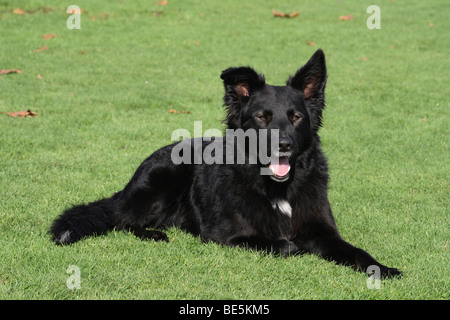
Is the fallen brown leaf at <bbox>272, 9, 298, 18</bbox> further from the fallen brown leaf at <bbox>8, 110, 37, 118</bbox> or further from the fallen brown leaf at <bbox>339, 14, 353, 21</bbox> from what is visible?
the fallen brown leaf at <bbox>8, 110, 37, 118</bbox>

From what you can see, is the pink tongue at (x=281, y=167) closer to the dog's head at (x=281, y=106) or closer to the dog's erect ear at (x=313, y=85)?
the dog's head at (x=281, y=106)

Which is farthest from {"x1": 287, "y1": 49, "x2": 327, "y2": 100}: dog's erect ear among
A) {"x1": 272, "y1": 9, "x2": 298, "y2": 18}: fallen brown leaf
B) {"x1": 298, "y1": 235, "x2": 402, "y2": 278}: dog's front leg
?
{"x1": 272, "y1": 9, "x2": 298, "y2": 18}: fallen brown leaf

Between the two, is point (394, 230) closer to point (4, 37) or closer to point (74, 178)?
point (74, 178)

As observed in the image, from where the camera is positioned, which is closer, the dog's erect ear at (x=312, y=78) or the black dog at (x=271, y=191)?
the black dog at (x=271, y=191)

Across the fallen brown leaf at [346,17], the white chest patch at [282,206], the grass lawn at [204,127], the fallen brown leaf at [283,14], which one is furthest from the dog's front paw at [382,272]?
the fallen brown leaf at [346,17]

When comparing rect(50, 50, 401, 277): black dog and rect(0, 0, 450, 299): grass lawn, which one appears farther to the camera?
rect(50, 50, 401, 277): black dog

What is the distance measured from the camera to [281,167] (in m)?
5.01

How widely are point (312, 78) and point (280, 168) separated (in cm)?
103

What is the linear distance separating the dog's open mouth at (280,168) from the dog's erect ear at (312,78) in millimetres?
806

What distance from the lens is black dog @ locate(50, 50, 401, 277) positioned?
502 centimetres

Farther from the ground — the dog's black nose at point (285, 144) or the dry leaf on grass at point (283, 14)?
the dry leaf on grass at point (283, 14)

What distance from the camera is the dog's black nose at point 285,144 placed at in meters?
4.73

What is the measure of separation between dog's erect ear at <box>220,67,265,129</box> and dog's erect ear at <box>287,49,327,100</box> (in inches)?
14.2

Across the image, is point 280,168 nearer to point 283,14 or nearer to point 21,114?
point 21,114
